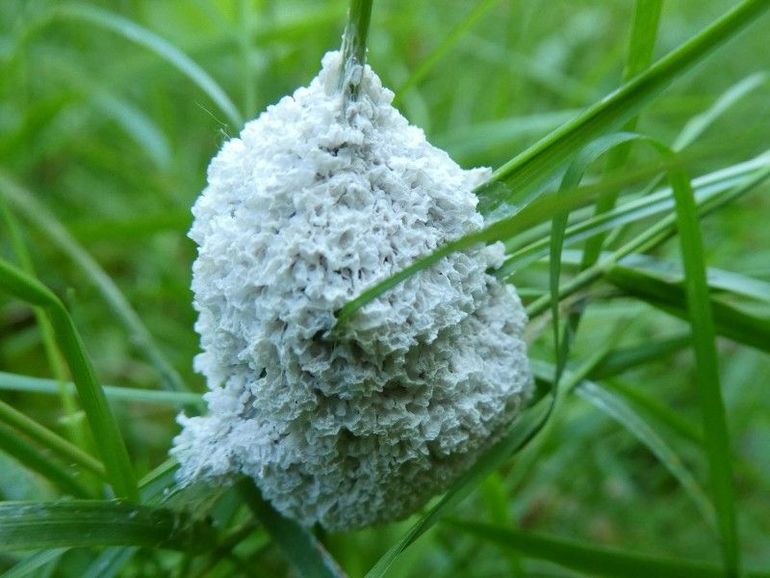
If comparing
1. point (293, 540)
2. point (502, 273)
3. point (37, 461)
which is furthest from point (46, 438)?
point (502, 273)

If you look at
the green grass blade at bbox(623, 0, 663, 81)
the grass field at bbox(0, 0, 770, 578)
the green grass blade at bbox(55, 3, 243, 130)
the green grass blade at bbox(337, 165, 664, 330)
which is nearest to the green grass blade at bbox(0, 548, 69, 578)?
the grass field at bbox(0, 0, 770, 578)

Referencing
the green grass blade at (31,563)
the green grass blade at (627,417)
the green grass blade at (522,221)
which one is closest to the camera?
the green grass blade at (522,221)

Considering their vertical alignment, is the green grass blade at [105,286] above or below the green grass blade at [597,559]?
above

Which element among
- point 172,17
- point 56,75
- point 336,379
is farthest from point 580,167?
point 172,17

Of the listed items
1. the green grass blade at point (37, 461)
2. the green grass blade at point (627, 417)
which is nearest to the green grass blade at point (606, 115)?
the green grass blade at point (627, 417)

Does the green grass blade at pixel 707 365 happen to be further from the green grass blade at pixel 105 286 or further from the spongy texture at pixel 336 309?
the green grass blade at pixel 105 286

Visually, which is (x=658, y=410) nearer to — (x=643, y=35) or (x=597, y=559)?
(x=597, y=559)

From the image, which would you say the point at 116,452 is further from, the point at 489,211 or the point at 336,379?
the point at 489,211
